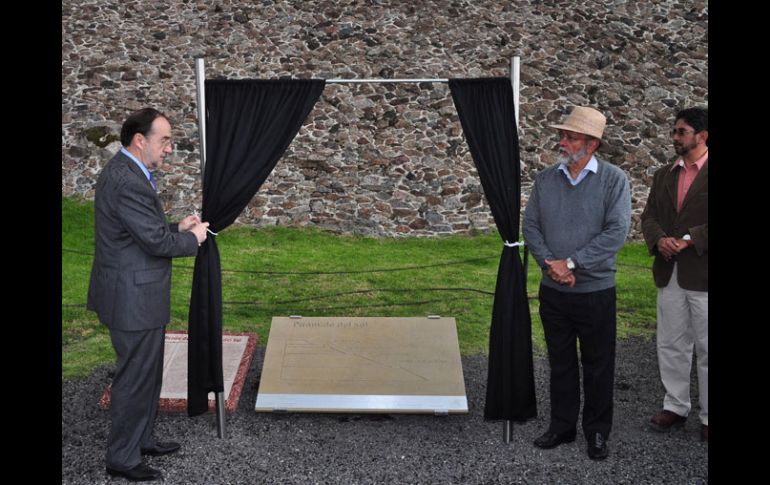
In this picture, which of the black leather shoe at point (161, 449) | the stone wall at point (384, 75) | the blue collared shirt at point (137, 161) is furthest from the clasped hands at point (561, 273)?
the stone wall at point (384, 75)

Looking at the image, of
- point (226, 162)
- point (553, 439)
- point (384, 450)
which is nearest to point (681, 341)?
point (553, 439)

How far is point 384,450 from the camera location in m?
3.96

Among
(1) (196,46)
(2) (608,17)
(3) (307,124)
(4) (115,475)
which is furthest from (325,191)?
(4) (115,475)

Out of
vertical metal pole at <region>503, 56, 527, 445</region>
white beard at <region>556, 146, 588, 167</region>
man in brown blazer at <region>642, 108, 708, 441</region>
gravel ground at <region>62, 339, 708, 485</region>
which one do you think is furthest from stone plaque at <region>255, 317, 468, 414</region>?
white beard at <region>556, 146, 588, 167</region>

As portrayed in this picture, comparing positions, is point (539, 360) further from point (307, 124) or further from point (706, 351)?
point (307, 124)

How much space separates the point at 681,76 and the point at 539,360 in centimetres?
714

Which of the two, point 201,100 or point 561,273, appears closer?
point 561,273

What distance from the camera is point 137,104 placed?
10531 millimetres

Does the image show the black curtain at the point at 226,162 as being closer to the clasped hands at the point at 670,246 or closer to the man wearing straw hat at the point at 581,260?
the man wearing straw hat at the point at 581,260

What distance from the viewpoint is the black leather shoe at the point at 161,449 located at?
12.6ft

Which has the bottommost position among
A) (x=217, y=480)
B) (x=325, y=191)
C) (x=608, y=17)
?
(x=217, y=480)

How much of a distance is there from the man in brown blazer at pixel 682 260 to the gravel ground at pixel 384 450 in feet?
0.90

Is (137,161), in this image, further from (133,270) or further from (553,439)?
(553,439)

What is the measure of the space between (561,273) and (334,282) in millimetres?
4277
